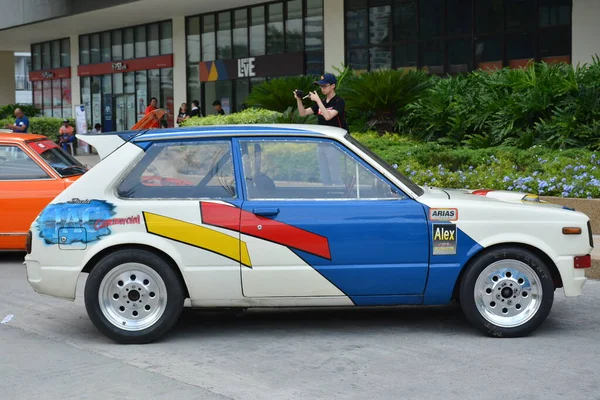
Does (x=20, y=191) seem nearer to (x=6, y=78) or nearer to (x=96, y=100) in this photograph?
(x=96, y=100)

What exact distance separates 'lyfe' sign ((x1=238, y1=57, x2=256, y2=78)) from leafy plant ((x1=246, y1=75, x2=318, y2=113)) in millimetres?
14240

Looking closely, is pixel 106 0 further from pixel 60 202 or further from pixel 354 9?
pixel 60 202

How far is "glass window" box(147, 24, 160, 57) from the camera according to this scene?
42722 millimetres

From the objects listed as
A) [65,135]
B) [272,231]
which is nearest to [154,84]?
[65,135]

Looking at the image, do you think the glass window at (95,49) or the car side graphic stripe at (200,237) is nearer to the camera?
the car side graphic stripe at (200,237)

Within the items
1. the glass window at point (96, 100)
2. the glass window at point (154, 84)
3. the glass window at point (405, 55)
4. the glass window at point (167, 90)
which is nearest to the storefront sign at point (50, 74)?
the glass window at point (96, 100)

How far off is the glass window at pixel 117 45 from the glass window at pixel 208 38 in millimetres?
7475

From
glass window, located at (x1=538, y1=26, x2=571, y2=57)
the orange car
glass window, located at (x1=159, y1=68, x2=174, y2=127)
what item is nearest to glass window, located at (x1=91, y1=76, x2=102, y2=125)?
glass window, located at (x1=159, y1=68, x2=174, y2=127)

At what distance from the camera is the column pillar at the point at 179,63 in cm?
4078

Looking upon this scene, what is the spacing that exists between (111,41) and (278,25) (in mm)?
14094

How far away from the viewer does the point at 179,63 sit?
4100cm

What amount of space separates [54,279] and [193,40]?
34.5 metres

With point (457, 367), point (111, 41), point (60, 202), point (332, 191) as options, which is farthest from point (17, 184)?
point (111, 41)

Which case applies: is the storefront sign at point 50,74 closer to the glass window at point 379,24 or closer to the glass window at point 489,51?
the glass window at point 379,24
